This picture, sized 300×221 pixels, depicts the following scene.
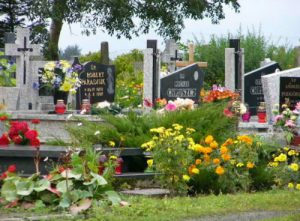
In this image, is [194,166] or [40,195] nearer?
[40,195]

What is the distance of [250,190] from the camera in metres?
13.7

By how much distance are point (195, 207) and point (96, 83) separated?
14810 millimetres

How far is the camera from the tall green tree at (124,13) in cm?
4056

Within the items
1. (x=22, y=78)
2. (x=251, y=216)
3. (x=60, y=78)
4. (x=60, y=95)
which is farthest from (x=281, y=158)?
(x=22, y=78)

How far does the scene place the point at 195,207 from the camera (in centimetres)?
1098

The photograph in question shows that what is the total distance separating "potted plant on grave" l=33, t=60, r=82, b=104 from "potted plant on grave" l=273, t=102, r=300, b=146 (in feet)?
→ 25.8

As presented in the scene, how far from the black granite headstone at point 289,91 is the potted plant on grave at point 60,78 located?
20.0 ft

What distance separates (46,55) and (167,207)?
105ft

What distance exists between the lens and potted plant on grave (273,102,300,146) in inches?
616

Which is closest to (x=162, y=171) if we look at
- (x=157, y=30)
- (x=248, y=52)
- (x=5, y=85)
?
(x=5, y=85)

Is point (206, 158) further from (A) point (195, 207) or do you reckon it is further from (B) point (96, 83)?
(B) point (96, 83)

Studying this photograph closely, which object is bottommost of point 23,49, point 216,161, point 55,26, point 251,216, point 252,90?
point 251,216

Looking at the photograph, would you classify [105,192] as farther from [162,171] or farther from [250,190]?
[250,190]

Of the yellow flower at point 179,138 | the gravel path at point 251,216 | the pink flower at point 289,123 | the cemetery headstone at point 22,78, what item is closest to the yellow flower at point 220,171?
the yellow flower at point 179,138
